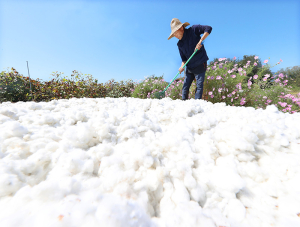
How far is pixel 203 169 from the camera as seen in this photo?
2.19ft

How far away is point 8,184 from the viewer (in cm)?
49

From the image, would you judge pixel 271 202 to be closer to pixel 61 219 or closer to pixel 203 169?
pixel 203 169

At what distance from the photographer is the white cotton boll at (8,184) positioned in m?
0.48

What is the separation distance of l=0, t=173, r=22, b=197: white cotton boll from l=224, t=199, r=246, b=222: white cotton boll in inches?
30.6

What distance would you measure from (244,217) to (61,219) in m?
0.61

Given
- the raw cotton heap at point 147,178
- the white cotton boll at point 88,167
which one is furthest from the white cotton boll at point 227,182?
the white cotton boll at point 88,167

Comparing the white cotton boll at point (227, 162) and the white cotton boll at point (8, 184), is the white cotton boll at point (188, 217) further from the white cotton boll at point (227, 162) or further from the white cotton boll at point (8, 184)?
the white cotton boll at point (8, 184)

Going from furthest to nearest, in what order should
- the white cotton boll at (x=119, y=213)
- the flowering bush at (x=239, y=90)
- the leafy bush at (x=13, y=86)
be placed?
the leafy bush at (x=13, y=86) → the flowering bush at (x=239, y=90) → the white cotton boll at (x=119, y=213)

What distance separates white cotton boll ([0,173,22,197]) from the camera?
48 centimetres

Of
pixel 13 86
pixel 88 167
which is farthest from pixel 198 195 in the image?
pixel 13 86

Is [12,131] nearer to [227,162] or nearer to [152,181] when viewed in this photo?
[152,181]

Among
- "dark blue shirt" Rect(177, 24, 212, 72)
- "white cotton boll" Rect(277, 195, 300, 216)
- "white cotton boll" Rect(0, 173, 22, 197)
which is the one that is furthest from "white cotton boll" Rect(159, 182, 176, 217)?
"dark blue shirt" Rect(177, 24, 212, 72)

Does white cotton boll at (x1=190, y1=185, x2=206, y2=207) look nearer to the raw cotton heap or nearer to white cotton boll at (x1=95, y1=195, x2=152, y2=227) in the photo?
the raw cotton heap

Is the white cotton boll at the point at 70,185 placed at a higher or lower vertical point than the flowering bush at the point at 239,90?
lower
